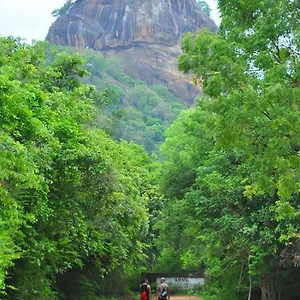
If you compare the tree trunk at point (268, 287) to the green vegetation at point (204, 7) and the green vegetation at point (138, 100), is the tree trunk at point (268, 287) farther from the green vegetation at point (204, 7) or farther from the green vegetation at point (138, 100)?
the green vegetation at point (204, 7)

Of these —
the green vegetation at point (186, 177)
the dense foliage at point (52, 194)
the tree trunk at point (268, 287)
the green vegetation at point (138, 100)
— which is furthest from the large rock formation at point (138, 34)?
the tree trunk at point (268, 287)

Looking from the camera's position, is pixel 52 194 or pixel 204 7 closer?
pixel 52 194

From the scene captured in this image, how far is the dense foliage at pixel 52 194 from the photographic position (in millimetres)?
11664

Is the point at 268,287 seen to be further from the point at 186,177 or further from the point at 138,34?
the point at 138,34

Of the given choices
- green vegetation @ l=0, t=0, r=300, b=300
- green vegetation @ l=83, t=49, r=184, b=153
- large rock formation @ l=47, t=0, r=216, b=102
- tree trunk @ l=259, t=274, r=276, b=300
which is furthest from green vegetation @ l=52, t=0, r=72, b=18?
tree trunk @ l=259, t=274, r=276, b=300

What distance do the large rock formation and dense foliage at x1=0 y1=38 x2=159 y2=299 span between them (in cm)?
9102

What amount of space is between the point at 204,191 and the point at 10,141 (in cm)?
1166

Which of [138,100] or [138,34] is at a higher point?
[138,34]

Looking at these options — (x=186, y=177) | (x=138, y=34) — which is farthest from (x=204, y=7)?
(x=186, y=177)

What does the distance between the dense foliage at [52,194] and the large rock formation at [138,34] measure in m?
91.0

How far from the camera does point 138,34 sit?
11406 centimetres

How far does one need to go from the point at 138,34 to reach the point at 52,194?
3945 inches

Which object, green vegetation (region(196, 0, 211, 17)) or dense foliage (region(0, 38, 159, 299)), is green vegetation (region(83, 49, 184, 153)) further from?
dense foliage (region(0, 38, 159, 299))

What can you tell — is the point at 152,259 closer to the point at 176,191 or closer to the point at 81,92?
the point at 176,191
